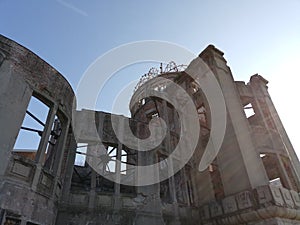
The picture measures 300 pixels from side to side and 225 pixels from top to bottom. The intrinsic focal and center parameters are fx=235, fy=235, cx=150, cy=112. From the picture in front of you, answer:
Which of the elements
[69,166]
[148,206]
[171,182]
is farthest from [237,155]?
[69,166]

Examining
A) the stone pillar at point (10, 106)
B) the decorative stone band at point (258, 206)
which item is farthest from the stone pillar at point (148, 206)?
the stone pillar at point (10, 106)

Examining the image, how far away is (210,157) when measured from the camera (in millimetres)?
12344

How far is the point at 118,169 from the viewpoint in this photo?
10172 millimetres

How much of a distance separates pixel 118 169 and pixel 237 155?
17.0ft

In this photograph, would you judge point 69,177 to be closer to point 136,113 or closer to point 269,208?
point 269,208

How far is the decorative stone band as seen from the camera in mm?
8234

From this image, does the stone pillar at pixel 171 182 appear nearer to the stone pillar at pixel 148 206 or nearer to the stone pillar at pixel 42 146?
the stone pillar at pixel 148 206

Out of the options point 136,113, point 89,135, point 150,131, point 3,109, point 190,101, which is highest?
point 136,113

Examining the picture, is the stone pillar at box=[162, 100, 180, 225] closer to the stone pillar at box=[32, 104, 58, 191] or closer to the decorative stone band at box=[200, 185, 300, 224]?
the decorative stone band at box=[200, 185, 300, 224]

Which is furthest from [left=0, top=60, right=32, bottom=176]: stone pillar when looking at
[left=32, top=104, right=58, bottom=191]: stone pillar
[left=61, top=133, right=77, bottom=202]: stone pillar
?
[left=61, top=133, right=77, bottom=202]: stone pillar

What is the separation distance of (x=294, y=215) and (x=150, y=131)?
23.4 feet

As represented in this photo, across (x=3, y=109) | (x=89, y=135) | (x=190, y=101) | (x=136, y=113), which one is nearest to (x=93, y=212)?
(x=89, y=135)

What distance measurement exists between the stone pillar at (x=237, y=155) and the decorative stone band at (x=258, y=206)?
46 cm

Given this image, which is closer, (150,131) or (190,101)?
(150,131)
